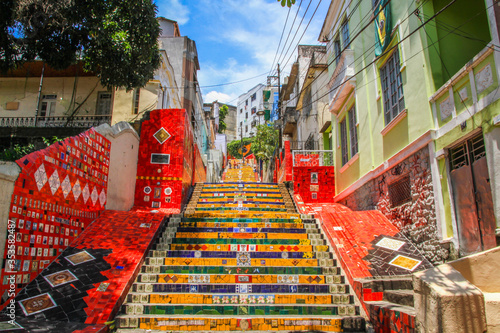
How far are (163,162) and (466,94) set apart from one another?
8.46 m

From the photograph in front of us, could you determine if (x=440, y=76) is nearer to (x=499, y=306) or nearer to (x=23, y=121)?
(x=499, y=306)

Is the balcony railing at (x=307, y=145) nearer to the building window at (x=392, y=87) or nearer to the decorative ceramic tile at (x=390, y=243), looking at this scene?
the building window at (x=392, y=87)

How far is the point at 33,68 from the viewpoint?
49.2 feet

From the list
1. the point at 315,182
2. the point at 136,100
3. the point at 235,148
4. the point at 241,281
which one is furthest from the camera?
the point at 235,148

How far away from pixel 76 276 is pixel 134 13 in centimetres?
731

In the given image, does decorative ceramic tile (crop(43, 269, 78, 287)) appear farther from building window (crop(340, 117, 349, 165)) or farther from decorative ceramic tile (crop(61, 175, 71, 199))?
building window (crop(340, 117, 349, 165))

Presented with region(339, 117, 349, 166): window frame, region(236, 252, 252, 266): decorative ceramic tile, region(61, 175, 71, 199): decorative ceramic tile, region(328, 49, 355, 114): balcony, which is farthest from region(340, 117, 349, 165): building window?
region(61, 175, 71, 199): decorative ceramic tile

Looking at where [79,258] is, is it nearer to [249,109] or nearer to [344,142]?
[344,142]

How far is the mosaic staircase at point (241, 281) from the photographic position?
5137 mm

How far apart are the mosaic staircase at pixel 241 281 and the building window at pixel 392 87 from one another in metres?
3.37

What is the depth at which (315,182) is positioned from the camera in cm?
1370

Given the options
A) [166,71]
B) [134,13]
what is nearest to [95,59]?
[134,13]

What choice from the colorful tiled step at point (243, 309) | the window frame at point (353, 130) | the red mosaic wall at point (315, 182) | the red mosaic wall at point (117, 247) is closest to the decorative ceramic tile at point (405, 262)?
the colorful tiled step at point (243, 309)

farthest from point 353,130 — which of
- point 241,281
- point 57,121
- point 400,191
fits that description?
point 57,121
